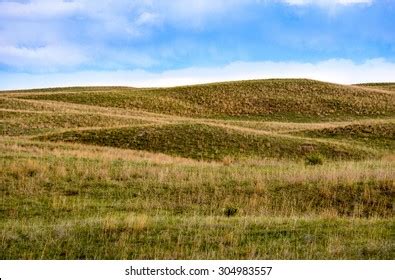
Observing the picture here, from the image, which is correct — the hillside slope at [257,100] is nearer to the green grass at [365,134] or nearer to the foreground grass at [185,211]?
the green grass at [365,134]

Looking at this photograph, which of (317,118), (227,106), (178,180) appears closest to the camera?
(178,180)

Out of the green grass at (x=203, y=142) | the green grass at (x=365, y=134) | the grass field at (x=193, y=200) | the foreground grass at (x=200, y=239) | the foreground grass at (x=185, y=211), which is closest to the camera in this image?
the foreground grass at (x=200, y=239)

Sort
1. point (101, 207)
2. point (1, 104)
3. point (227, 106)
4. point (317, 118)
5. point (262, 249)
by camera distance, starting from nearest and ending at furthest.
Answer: point (262, 249)
point (101, 207)
point (1, 104)
point (317, 118)
point (227, 106)

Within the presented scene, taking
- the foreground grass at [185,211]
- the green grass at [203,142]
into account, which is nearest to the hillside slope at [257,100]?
the green grass at [203,142]

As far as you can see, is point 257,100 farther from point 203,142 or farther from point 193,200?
point 193,200

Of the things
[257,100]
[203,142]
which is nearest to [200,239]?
[203,142]

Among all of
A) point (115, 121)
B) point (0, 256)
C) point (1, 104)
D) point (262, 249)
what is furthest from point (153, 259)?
point (1, 104)

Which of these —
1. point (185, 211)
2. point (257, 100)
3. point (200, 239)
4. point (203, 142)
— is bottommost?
point (203, 142)

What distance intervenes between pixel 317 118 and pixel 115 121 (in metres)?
33.2

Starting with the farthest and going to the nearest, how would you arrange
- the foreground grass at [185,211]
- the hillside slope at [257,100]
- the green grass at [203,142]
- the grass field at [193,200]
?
the hillside slope at [257,100]
the green grass at [203,142]
the grass field at [193,200]
the foreground grass at [185,211]

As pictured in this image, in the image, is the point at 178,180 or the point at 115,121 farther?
the point at 115,121

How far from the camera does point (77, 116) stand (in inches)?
2357

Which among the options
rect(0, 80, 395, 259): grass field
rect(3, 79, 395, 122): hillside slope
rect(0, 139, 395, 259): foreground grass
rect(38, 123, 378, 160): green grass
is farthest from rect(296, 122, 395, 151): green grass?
rect(3, 79, 395, 122): hillside slope
